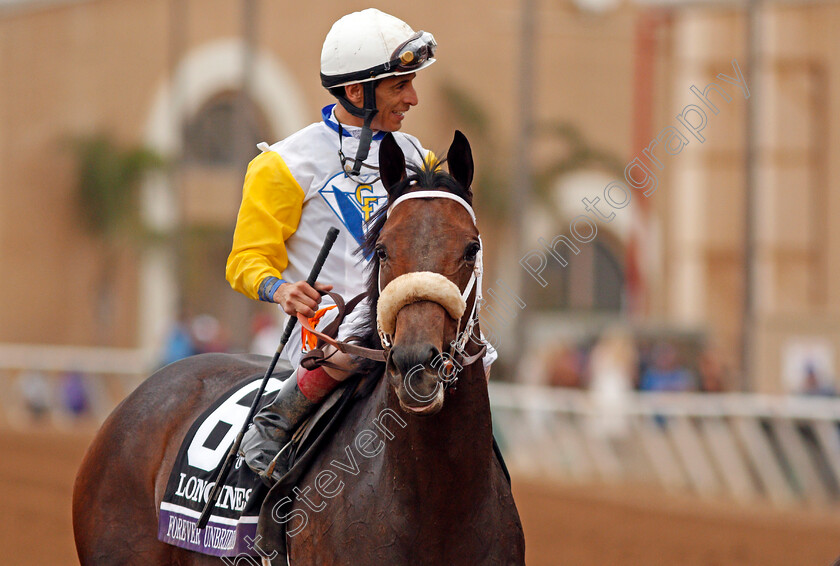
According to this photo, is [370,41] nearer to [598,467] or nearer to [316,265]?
[316,265]

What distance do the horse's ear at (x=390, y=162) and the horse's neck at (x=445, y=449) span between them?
1.84ft

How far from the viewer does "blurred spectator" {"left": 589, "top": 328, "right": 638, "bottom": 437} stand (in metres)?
13.0

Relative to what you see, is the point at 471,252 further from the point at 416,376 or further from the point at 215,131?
the point at 215,131

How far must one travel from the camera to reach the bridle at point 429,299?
9.96 feet

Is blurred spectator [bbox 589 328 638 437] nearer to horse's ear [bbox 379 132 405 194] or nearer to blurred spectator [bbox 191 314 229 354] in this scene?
blurred spectator [bbox 191 314 229 354]

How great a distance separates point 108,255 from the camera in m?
26.8

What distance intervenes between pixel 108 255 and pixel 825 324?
679 inches

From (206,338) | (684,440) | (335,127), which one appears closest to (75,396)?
(206,338)

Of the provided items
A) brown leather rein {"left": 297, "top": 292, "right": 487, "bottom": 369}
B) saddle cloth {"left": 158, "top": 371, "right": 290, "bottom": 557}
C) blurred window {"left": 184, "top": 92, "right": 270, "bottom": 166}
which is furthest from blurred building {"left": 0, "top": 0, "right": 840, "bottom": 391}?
brown leather rein {"left": 297, "top": 292, "right": 487, "bottom": 369}

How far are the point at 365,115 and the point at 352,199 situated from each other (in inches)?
10.5

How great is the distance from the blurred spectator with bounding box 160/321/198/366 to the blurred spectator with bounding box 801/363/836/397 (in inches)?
316

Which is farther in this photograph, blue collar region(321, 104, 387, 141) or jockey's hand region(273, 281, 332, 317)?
blue collar region(321, 104, 387, 141)

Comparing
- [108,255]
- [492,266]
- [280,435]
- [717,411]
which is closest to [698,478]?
[717,411]

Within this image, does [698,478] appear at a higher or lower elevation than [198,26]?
lower
